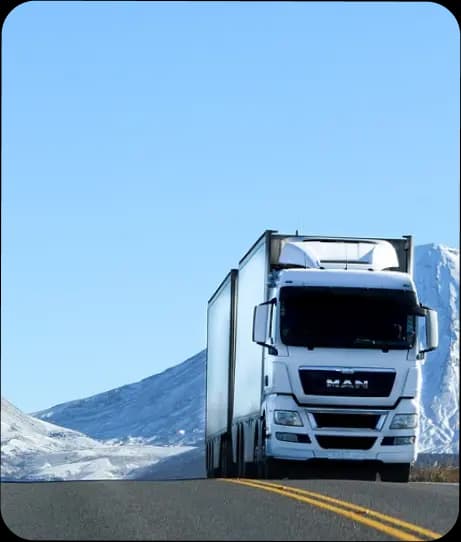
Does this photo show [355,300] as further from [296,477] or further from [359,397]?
[296,477]

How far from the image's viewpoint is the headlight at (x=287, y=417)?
68.5 ft

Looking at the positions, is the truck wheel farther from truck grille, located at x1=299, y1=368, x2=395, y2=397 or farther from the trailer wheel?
the trailer wheel

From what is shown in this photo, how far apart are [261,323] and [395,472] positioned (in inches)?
117

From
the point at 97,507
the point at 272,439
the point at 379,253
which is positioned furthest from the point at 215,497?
the point at 379,253

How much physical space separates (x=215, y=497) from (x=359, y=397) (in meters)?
5.18

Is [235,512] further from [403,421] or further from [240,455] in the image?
[240,455]

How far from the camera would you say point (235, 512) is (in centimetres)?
1395

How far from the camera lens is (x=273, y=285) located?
21.8m

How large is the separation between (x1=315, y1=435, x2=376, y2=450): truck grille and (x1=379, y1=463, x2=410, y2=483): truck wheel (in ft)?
2.49

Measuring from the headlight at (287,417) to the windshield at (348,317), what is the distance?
0.98 meters

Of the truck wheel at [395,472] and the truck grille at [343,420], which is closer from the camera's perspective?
the truck grille at [343,420]

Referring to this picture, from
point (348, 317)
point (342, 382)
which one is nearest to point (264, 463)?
point (342, 382)

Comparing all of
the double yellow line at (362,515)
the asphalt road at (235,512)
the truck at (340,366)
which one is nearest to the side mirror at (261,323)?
the truck at (340,366)

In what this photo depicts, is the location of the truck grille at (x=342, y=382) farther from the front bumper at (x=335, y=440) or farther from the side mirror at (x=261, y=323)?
the side mirror at (x=261, y=323)
